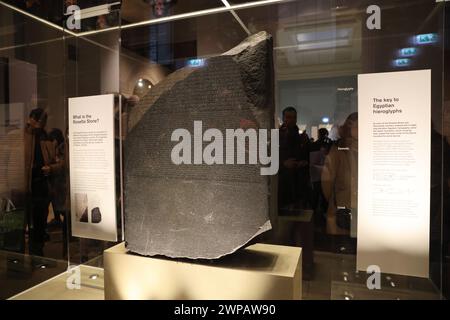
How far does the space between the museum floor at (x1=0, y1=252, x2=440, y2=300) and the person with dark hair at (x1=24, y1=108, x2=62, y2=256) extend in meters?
0.16

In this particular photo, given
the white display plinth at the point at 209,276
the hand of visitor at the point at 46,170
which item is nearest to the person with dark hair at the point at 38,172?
the hand of visitor at the point at 46,170

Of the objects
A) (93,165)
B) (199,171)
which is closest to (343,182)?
(199,171)

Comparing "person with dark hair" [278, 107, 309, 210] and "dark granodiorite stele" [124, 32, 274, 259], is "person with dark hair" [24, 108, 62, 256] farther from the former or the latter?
"person with dark hair" [278, 107, 309, 210]

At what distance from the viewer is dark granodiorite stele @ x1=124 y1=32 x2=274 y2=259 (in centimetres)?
113

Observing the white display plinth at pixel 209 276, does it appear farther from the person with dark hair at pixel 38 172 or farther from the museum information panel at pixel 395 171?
the person with dark hair at pixel 38 172

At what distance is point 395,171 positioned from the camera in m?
1.37

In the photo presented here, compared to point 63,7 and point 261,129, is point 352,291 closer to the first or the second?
point 261,129

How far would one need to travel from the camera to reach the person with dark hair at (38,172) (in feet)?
6.54

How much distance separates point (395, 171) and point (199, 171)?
0.86 meters

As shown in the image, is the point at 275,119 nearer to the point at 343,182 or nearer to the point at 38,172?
the point at 343,182

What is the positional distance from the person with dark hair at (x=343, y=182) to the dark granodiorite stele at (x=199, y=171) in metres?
0.92

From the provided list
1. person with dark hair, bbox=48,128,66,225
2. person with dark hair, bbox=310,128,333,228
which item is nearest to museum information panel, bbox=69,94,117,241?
person with dark hair, bbox=48,128,66,225

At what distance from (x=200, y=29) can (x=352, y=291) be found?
1937mm
